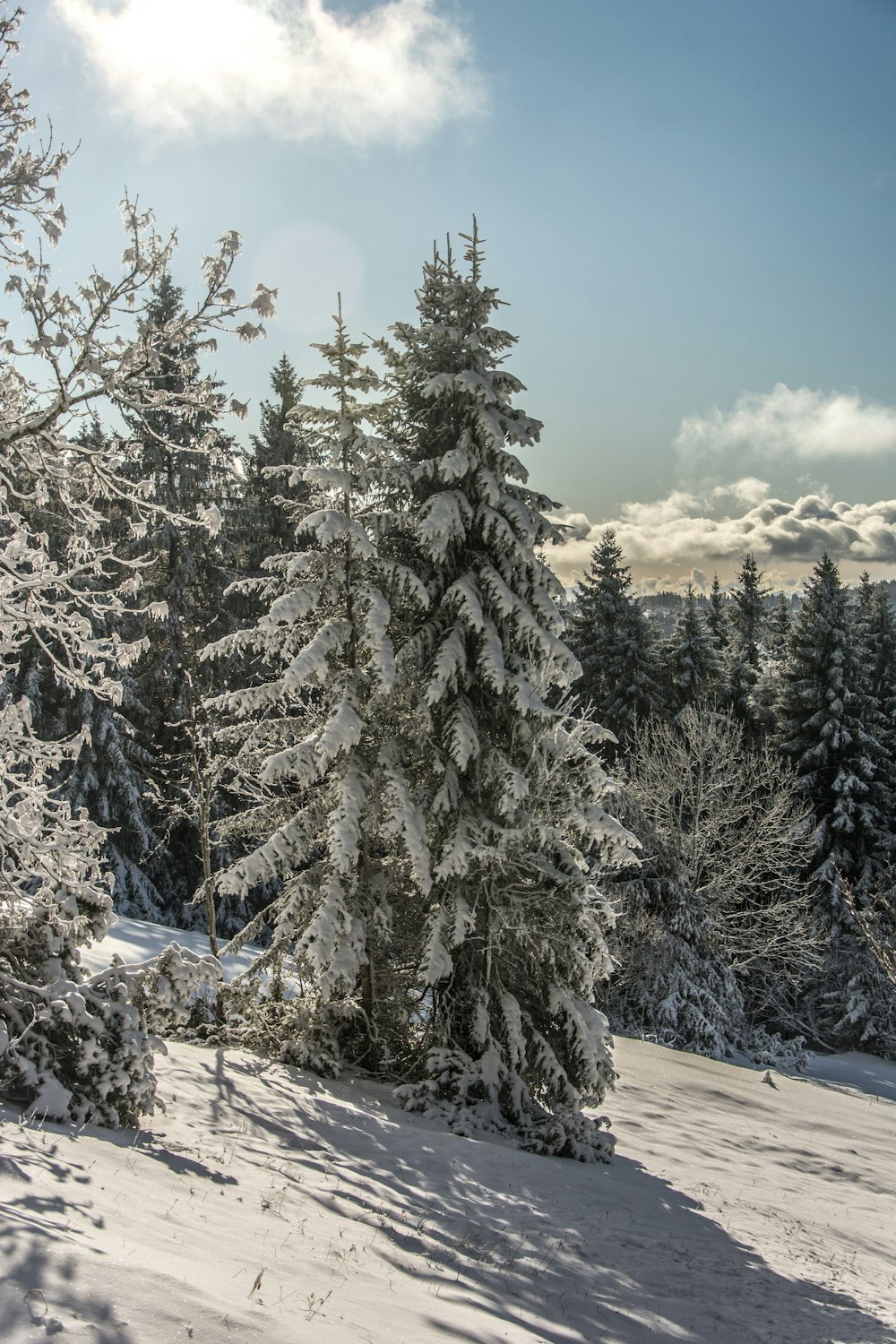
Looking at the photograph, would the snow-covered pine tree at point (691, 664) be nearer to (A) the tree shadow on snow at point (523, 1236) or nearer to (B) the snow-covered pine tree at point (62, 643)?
(A) the tree shadow on snow at point (523, 1236)

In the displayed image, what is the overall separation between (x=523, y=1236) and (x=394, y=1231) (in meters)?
1.25

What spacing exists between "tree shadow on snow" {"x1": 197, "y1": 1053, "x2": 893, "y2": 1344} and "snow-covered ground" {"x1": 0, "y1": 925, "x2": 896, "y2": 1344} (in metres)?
0.03

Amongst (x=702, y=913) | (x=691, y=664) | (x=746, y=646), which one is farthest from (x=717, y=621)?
(x=702, y=913)

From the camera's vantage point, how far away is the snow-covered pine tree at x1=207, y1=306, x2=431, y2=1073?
9.98 metres

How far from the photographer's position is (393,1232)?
6035 millimetres

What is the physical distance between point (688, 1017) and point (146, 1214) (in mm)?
17977

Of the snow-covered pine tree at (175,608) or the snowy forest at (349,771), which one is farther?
the snow-covered pine tree at (175,608)

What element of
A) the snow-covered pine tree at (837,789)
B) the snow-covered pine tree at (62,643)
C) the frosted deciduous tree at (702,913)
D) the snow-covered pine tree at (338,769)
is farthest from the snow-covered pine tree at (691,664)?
the snow-covered pine tree at (62,643)

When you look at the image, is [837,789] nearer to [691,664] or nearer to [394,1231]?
[691,664]

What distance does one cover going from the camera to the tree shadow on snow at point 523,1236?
17.9 feet

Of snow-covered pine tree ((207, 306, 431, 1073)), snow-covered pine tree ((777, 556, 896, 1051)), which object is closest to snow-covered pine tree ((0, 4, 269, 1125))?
snow-covered pine tree ((207, 306, 431, 1073))

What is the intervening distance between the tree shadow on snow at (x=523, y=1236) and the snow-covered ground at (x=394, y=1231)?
0.08 ft

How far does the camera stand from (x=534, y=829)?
10.7m

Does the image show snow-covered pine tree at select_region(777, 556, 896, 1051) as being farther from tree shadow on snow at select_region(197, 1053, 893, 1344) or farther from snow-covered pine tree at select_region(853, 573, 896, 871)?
tree shadow on snow at select_region(197, 1053, 893, 1344)
